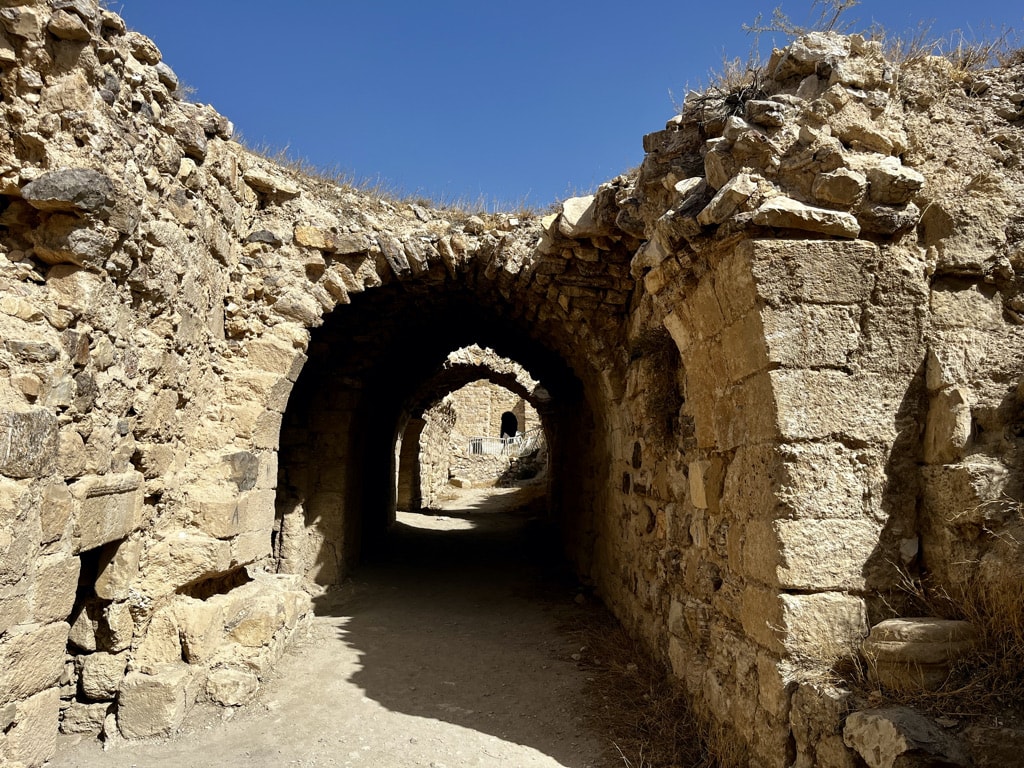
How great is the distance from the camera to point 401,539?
33.1 ft

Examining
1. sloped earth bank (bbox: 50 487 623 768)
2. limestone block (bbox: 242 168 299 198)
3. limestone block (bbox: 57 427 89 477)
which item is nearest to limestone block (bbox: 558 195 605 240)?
limestone block (bbox: 242 168 299 198)

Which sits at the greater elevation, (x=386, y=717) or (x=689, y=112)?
(x=689, y=112)

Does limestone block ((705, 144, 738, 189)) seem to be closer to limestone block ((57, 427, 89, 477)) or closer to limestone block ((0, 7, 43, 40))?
limestone block ((0, 7, 43, 40))

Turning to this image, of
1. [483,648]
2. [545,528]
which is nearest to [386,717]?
[483,648]

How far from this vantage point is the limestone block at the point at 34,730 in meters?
3.00

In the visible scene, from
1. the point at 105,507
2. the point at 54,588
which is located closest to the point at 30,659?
the point at 54,588

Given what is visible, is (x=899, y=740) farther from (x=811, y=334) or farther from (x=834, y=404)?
(x=811, y=334)

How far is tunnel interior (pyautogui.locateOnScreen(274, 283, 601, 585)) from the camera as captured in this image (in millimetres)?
6734

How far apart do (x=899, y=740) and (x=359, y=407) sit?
5941mm

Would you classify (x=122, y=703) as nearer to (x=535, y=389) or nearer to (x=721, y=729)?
(x=721, y=729)

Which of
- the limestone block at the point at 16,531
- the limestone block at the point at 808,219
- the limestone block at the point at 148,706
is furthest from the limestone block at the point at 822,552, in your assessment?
the limestone block at the point at 148,706

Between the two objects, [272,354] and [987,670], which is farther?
[272,354]

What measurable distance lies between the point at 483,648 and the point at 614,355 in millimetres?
2640

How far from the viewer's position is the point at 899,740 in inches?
86.0
